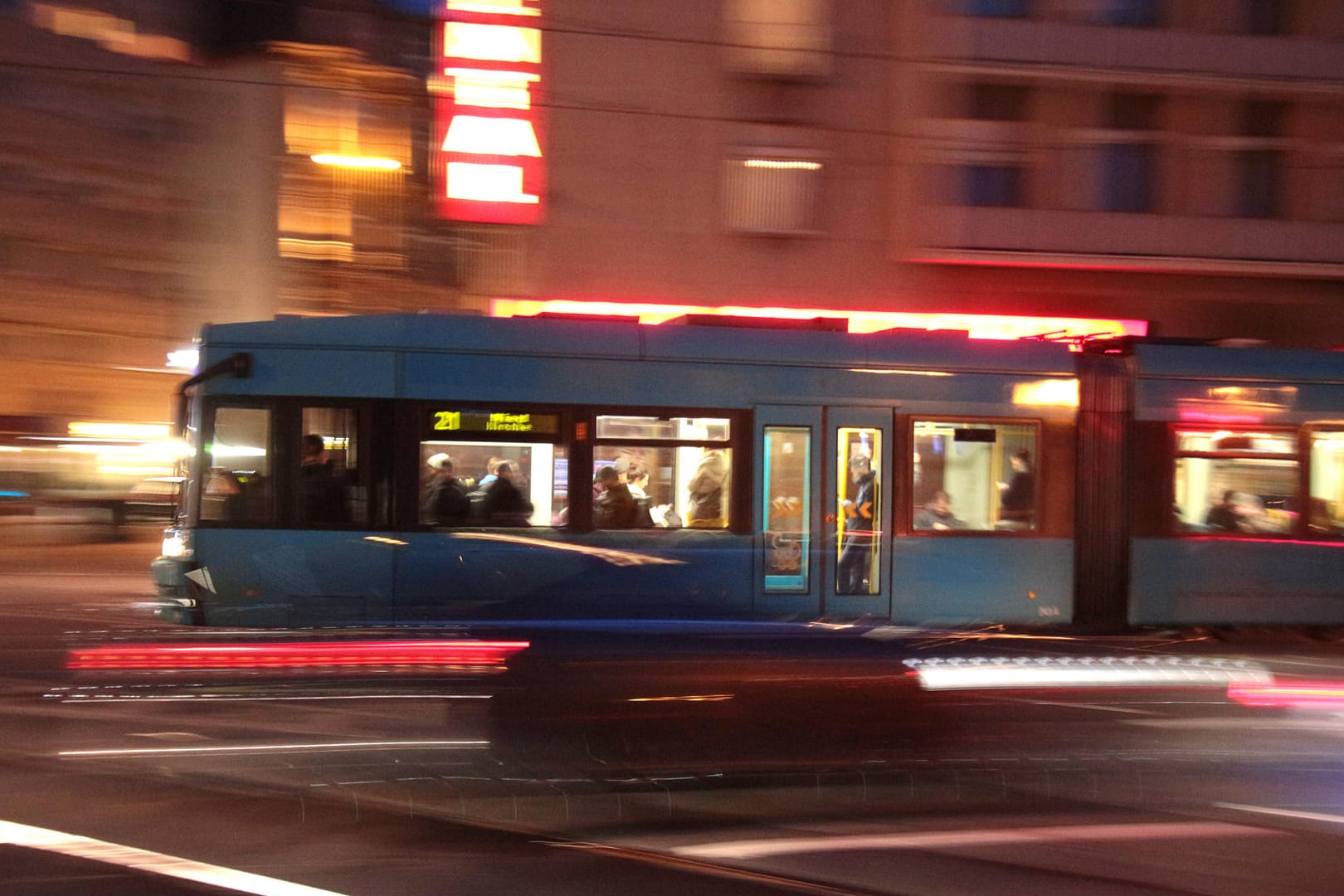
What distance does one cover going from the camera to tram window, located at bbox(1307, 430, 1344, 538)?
40.0ft

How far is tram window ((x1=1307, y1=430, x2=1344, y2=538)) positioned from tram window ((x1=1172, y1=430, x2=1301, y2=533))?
20cm

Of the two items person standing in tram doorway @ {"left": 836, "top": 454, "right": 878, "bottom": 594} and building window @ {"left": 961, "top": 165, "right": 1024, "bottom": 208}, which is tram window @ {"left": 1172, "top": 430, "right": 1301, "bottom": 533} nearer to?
person standing in tram doorway @ {"left": 836, "top": 454, "right": 878, "bottom": 594}

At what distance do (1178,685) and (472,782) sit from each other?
4153mm

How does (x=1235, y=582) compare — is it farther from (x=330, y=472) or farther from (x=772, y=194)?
(x=772, y=194)

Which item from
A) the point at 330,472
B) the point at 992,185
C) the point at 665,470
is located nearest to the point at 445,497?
the point at 330,472

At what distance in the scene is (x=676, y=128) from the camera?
68.9ft

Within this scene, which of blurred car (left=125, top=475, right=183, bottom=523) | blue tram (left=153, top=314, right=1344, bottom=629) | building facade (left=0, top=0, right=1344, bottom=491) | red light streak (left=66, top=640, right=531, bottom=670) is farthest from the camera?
blurred car (left=125, top=475, right=183, bottom=523)

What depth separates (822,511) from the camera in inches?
443

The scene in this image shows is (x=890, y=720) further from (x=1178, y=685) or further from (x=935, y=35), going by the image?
(x=935, y=35)

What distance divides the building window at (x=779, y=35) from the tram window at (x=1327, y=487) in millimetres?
11718

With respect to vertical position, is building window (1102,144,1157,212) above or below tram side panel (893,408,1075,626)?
above

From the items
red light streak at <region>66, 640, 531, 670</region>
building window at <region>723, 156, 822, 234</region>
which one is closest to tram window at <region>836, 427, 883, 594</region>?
red light streak at <region>66, 640, 531, 670</region>

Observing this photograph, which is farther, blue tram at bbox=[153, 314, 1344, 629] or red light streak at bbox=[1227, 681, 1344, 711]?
blue tram at bbox=[153, 314, 1344, 629]

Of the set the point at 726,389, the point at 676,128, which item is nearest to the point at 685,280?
the point at 676,128
